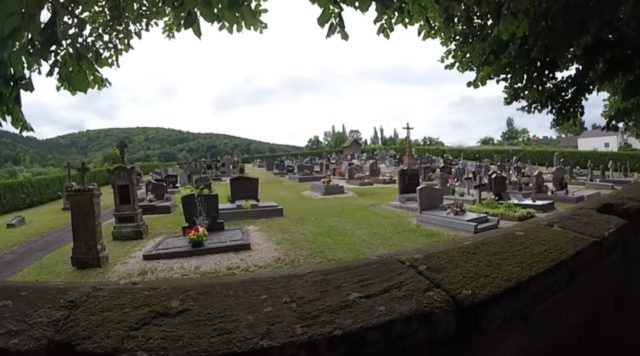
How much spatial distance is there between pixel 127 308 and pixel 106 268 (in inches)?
418

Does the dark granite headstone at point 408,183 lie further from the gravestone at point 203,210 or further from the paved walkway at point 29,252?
the paved walkway at point 29,252

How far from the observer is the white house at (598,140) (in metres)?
67.5

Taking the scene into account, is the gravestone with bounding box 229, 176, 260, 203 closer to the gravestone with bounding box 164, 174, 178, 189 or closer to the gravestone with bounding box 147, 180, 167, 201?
the gravestone with bounding box 147, 180, 167, 201

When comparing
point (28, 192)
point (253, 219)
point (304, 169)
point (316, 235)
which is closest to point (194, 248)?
point (316, 235)

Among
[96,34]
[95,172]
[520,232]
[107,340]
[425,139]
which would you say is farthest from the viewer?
[425,139]

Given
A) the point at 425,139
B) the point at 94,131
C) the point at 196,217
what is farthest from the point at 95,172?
the point at 94,131

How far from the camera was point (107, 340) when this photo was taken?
132cm

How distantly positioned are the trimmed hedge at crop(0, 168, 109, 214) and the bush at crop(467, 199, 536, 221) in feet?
58.1

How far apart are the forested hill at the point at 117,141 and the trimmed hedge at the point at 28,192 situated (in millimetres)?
16197

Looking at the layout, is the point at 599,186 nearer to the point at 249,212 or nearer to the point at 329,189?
the point at 329,189

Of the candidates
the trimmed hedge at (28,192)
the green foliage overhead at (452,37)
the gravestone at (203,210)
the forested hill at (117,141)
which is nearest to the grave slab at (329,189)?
the gravestone at (203,210)

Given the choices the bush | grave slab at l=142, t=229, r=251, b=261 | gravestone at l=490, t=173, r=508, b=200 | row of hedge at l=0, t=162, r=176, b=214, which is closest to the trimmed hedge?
row of hedge at l=0, t=162, r=176, b=214

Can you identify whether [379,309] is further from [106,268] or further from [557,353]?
[106,268]

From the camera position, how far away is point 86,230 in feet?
36.6
